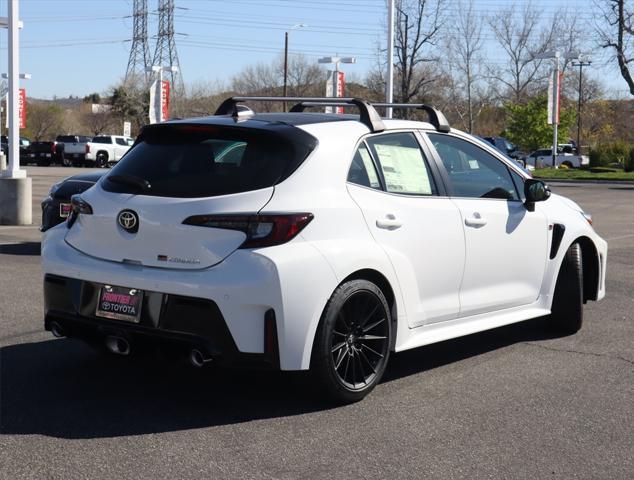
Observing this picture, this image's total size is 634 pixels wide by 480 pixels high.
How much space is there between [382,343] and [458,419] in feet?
2.21

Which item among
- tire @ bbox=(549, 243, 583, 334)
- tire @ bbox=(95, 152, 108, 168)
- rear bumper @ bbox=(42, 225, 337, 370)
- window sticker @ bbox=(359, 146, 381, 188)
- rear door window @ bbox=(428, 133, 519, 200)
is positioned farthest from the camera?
tire @ bbox=(95, 152, 108, 168)

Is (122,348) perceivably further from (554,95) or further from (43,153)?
(43,153)

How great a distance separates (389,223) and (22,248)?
8.01 m

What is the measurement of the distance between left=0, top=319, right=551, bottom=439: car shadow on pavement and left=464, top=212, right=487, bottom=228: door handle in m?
0.98

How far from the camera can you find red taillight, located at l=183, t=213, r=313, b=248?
493 cm

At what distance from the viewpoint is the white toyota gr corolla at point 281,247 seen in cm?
492

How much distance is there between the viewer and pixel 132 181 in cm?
534

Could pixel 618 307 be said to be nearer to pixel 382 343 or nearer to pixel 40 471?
pixel 382 343

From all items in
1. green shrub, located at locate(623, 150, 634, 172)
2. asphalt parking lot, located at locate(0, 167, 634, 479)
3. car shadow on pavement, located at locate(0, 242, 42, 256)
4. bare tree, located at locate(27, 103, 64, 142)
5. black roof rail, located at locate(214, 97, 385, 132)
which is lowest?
asphalt parking lot, located at locate(0, 167, 634, 479)

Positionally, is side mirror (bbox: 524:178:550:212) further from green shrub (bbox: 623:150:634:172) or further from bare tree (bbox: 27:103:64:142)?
bare tree (bbox: 27:103:64:142)

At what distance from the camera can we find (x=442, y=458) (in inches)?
177

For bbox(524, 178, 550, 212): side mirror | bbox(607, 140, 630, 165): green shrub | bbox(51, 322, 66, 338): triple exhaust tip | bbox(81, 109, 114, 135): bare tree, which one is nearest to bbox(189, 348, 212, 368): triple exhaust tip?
bbox(51, 322, 66, 338): triple exhaust tip

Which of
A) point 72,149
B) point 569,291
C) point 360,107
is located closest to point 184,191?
point 360,107

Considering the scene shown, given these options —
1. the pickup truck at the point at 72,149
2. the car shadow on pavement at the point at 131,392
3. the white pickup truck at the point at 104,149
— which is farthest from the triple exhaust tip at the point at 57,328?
the pickup truck at the point at 72,149
